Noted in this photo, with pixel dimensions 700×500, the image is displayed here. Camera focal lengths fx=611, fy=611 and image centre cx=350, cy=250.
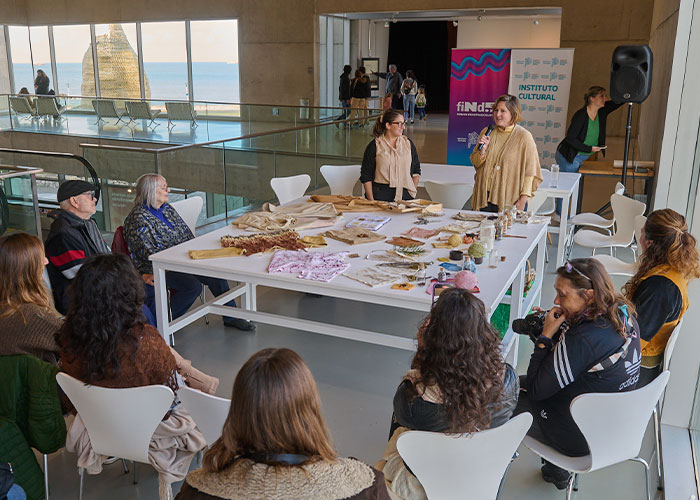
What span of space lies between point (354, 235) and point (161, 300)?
1245mm

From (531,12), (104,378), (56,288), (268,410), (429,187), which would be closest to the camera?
(268,410)

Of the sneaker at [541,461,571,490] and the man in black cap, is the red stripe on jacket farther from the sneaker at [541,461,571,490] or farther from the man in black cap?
the sneaker at [541,461,571,490]

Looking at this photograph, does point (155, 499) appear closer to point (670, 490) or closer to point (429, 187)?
point (670, 490)

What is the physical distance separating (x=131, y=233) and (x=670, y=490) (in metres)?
3.19

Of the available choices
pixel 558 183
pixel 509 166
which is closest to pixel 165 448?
pixel 509 166

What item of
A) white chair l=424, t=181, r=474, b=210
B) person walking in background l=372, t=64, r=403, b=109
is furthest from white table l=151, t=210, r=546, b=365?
person walking in background l=372, t=64, r=403, b=109

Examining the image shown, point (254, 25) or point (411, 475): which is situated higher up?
point (254, 25)

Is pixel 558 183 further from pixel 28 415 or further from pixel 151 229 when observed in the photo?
pixel 28 415

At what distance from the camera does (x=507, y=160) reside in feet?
15.5

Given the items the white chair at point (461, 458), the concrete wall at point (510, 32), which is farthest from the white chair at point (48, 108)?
the white chair at point (461, 458)

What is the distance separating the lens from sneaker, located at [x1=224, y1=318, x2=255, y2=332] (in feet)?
14.3

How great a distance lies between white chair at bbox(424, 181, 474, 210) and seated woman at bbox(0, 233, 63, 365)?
3723 mm

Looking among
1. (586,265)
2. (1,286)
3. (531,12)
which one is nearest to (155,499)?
(1,286)

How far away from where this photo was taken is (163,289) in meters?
3.59
